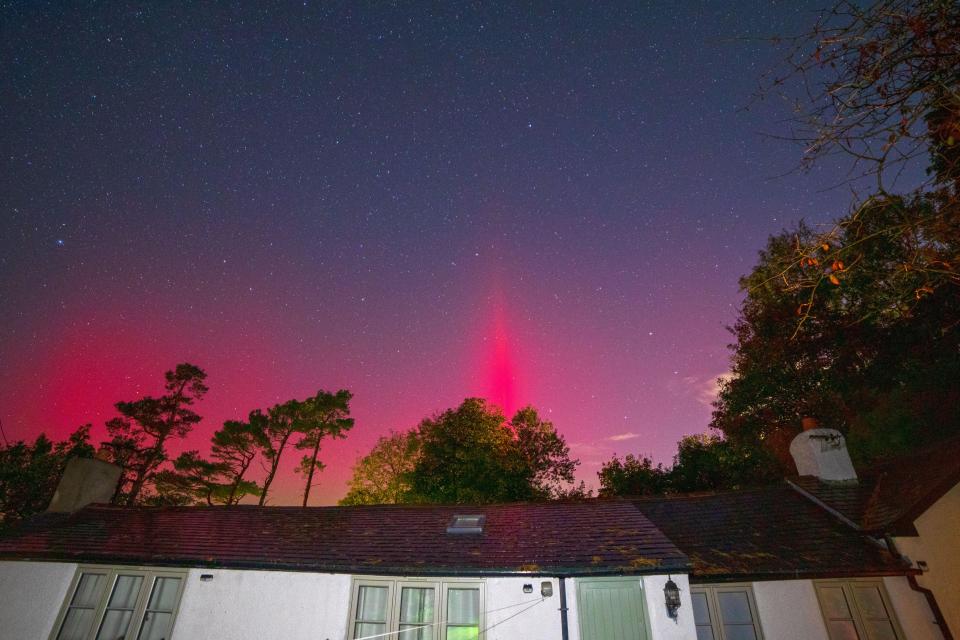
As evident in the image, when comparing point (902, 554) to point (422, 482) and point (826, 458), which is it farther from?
point (422, 482)

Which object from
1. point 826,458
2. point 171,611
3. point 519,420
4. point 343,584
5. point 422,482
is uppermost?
point 519,420

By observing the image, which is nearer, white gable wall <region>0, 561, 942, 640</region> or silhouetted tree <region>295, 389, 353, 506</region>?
white gable wall <region>0, 561, 942, 640</region>

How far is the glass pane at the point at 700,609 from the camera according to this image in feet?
35.2

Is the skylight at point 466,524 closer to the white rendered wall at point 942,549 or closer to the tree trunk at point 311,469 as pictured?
the white rendered wall at point 942,549

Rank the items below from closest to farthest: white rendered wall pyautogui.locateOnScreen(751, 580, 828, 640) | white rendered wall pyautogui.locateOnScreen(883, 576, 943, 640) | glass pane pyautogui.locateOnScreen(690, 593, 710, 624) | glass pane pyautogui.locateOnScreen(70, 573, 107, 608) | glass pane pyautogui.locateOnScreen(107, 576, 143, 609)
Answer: white rendered wall pyautogui.locateOnScreen(883, 576, 943, 640) → white rendered wall pyautogui.locateOnScreen(751, 580, 828, 640) → glass pane pyautogui.locateOnScreen(690, 593, 710, 624) → glass pane pyautogui.locateOnScreen(107, 576, 143, 609) → glass pane pyautogui.locateOnScreen(70, 573, 107, 608)

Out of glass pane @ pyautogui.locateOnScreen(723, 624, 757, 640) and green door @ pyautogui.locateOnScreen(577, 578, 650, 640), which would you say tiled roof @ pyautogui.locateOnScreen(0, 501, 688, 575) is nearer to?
green door @ pyautogui.locateOnScreen(577, 578, 650, 640)

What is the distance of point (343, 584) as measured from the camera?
35.9 feet

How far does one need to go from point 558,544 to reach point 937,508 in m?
9.17

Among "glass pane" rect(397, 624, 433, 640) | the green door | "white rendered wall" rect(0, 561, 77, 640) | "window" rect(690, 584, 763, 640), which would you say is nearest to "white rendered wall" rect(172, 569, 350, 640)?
"glass pane" rect(397, 624, 433, 640)

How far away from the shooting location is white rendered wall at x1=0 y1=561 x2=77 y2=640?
11.5m

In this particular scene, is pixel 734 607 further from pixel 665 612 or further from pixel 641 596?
pixel 641 596

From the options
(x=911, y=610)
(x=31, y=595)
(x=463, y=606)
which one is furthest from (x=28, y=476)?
(x=911, y=610)

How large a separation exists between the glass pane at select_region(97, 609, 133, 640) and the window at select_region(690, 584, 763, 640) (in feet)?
48.2

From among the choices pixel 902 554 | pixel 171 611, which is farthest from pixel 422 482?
pixel 902 554
